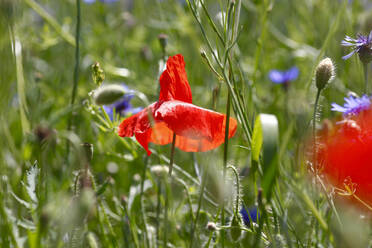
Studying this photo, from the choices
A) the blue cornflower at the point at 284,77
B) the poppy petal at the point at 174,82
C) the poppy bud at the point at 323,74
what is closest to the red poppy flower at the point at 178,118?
the poppy petal at the point at 174,82

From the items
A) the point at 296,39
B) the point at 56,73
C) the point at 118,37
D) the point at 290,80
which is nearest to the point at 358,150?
the point at 290,80

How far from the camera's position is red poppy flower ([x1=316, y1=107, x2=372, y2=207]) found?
80 centimetres

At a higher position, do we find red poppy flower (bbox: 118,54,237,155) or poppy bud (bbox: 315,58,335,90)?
poppy bud (bbox: 315,58,335,90)

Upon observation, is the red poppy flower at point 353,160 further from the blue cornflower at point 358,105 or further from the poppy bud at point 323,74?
the poppy bud at point 323,74

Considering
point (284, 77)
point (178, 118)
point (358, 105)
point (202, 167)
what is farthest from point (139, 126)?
point (284, 77)

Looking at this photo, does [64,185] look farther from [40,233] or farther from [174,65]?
[174,65]

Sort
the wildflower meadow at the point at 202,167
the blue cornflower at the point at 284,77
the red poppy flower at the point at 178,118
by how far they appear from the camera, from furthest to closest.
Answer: the blue cornflower at the point at 284,77 → the red poppy flower at the point at 178,118 → the wildflower meadow at the point at 202,167

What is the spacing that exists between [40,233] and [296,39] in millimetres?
1901

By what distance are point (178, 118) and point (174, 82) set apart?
10 centimetres

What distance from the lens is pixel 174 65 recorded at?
2.89ft

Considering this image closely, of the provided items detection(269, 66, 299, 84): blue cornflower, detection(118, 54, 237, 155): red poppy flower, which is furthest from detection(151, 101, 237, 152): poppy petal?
detection(269, 66, 299, 84): blue cornflower

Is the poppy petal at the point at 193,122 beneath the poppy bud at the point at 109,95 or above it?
beneath

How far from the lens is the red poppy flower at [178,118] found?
2.66 feet

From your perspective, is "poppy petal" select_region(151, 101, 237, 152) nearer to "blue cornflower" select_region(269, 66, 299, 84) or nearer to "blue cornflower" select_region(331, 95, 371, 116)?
"blue cornflower" select_region(331, 95, 371, 116)
